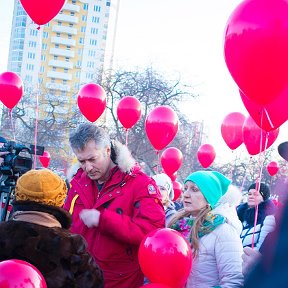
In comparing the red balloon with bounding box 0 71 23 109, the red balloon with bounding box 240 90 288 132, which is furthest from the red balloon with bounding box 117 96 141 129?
the red balloon with bounding box 240 90 288 132

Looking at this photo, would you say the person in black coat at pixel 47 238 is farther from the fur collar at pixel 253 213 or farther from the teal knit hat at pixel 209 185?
the fur collar at pixel 253 213

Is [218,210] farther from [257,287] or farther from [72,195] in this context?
[257,287]

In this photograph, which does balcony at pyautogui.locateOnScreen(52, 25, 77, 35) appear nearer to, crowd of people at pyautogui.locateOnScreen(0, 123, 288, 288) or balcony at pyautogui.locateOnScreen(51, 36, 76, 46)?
balcony at pyautogui.locateOnScreen(51, 36, 76, 46)

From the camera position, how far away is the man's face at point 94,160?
2.97 m

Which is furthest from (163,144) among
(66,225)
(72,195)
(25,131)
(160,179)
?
(25,131)

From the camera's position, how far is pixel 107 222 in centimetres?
272

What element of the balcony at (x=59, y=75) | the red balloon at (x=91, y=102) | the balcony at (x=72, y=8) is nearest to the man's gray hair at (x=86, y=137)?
the red balloon at (x=91, y=102)

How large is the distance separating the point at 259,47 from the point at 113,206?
1280 millimetres

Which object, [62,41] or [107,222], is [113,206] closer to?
[107,222]

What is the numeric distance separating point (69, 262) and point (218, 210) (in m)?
1.25

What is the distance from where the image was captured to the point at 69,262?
204cm

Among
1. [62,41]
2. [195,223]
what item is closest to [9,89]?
[195,223]

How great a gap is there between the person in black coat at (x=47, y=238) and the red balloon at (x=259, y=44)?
1.31 meters

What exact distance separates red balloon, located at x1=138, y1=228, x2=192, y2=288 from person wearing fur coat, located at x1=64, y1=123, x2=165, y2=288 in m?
0.53
